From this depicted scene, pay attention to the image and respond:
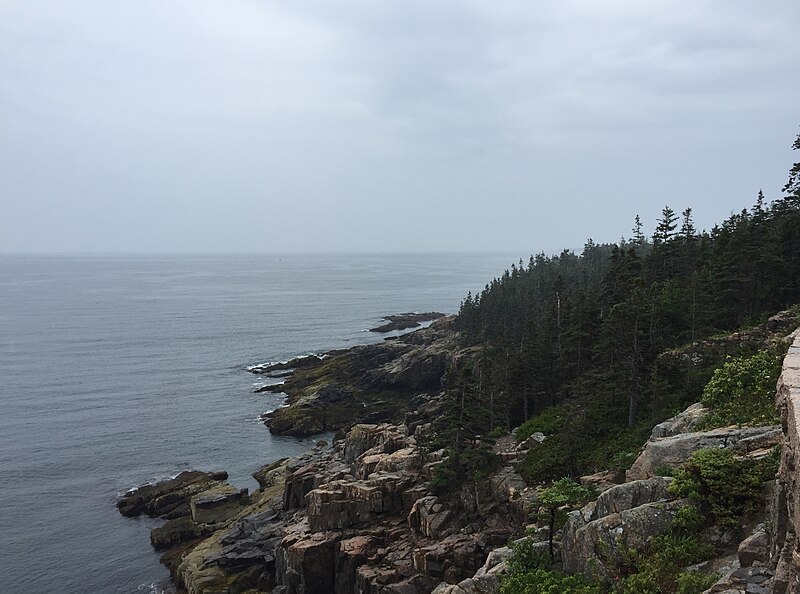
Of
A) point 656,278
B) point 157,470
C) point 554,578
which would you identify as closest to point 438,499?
point 554,578

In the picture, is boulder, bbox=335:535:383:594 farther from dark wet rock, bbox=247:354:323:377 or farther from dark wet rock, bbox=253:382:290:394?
dark wet rock, bbox=247:354:323:377

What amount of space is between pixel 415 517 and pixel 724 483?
22.4 m

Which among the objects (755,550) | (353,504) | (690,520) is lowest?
(353,504)

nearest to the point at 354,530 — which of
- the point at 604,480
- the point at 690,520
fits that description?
the point at 604,480

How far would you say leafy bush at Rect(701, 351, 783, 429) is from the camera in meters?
17.9

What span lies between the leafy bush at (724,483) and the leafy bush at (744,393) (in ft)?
10.1

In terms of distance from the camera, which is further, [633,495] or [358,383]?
[358,383]

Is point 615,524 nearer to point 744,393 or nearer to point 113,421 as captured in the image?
point 744,393

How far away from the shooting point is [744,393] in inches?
774

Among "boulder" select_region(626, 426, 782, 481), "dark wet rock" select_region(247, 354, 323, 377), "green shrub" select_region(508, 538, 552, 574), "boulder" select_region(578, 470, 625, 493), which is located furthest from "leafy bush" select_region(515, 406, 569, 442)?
"dark wet rock" select_region(247, 354, 323, 377)

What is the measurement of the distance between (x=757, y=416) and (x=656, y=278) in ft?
171

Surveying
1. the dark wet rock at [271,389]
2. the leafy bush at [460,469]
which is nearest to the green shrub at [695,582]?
the leafy bush at [460,469]

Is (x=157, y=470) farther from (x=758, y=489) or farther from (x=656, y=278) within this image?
(x=656, y=278)

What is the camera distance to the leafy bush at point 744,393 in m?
17.9
